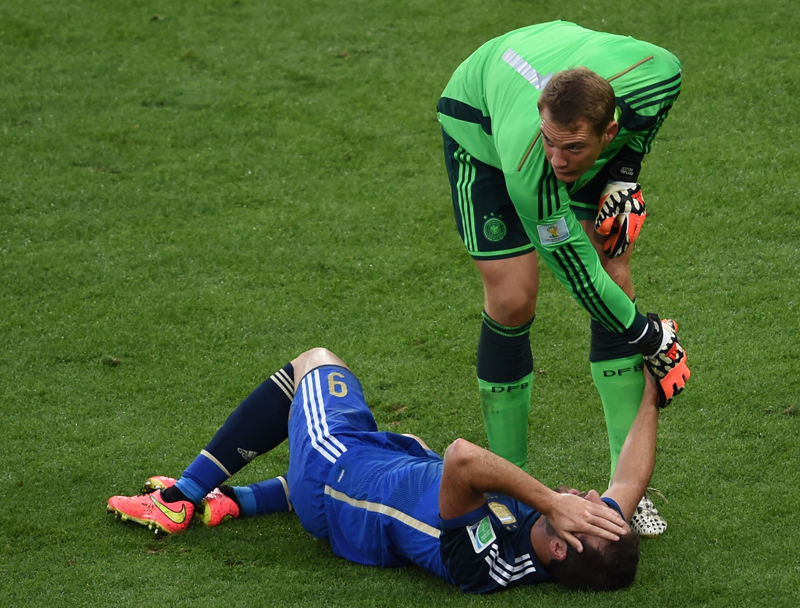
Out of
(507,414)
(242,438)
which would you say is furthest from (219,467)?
(507,414)

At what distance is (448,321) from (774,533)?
2086 millimetres

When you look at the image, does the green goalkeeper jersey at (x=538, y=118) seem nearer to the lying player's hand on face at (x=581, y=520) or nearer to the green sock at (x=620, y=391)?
the green sock at (x=620, y=391)

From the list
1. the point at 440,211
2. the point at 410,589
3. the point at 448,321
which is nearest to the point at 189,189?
the point at 440,211

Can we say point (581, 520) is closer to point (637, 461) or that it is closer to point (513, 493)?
point (513, 493)

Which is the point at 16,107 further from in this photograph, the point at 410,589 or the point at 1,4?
the point at 410,589

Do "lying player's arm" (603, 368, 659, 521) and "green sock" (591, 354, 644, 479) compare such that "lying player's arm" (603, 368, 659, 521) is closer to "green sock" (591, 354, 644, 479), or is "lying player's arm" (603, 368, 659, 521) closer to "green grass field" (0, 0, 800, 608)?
"green sock" (591, 354, 644, 479)

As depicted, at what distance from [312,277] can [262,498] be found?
1.99m

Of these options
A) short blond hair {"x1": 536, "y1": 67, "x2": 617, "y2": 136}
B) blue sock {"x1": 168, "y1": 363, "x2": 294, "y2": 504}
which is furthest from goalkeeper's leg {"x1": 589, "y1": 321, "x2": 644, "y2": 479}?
blue sock {"x1": 168, "y1": 363, "x2": 294, "y2": 504}

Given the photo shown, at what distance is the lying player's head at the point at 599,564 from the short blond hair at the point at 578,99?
114cm

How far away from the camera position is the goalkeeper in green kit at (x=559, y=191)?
2.68 metres

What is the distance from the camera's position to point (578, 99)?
2525 millimetres

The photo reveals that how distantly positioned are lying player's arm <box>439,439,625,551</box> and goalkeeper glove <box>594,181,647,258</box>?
3.12ft

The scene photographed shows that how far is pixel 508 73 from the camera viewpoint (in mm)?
2943

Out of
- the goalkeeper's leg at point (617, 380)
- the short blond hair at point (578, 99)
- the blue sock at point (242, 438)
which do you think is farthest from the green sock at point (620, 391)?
the blue sock at point (242, 438)
